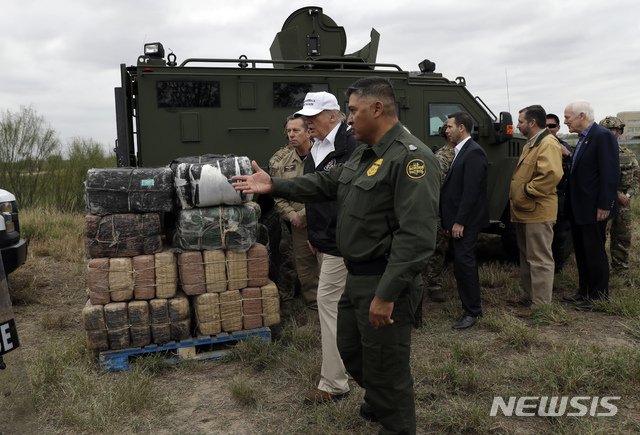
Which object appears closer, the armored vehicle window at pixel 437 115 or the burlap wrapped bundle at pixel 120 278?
the burlap wrapped bundle at pixel 120 278

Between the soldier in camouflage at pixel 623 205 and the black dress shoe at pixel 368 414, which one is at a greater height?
the soldier in camouflage at pixel 623 205

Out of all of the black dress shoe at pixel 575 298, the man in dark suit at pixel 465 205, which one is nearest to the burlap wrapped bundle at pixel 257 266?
the man in dark suit at pixel 465 205

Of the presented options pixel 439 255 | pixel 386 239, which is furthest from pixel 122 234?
pixel 439 255

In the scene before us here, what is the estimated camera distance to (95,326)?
3.54 metres

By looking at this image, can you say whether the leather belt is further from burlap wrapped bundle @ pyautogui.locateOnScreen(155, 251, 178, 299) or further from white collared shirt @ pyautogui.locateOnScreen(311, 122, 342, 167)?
burlap wrapped bundle @ pyautogui.locateOnScreen(155, 251, 178, 299)

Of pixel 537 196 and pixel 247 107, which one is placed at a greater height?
pixel 247 107

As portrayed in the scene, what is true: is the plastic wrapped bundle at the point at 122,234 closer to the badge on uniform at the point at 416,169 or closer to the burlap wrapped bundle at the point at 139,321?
the burlap wrapped bundle at the point at 139,321

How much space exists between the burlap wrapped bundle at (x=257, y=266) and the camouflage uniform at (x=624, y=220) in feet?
13.5

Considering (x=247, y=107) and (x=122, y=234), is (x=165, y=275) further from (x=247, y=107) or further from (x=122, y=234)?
(x=247, y=107)

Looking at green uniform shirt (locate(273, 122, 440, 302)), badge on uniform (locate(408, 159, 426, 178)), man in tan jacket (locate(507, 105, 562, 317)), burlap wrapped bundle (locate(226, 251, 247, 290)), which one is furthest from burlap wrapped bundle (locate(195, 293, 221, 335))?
man in tan jacket (locate(507, 105, 562, 317))

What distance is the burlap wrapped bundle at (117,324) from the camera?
11.7ft

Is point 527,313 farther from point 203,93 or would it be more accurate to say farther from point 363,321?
point 203,93

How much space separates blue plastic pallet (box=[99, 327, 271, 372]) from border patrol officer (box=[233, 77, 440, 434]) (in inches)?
64.0

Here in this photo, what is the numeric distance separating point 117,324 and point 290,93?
2.91m
